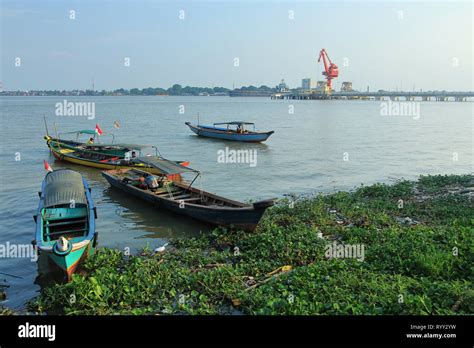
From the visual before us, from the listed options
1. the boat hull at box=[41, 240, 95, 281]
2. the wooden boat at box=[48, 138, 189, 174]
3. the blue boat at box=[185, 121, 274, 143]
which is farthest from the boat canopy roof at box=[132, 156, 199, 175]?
the blue boat at box=[185, 121, 274, 143]

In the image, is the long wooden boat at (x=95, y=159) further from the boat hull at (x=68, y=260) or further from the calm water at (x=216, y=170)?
the boat hull at (x=68, y=260)

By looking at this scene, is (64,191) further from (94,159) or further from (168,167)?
(94,159)

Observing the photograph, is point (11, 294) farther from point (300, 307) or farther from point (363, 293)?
point (363, 293)

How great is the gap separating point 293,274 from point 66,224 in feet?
18.9

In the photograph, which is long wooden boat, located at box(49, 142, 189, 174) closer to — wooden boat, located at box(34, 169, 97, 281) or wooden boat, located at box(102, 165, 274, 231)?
wooden boat, located at box(102, 165, 274, 231)

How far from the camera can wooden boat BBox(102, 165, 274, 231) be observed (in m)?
11.1

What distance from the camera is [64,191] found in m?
10.7

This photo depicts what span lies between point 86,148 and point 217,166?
799 centimetres

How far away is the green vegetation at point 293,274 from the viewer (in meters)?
6.60

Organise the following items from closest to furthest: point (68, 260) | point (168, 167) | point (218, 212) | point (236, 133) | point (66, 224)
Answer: point (68, 260) < point (66, 224) < point (218, 212) < point (168, 167) < point (236, 133)

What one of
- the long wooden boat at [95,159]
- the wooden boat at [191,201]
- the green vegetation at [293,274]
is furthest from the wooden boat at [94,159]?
the green vegetation at [293,274]

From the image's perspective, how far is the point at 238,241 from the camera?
1066 cm

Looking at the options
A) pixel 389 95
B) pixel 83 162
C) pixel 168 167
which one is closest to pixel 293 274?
pixel 168 167
